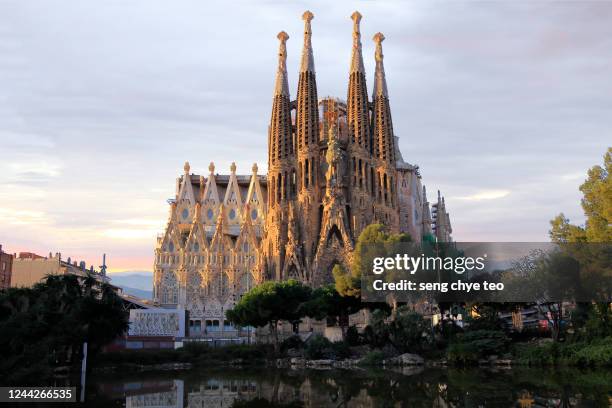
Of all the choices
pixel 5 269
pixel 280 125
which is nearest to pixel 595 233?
pixel 280 125

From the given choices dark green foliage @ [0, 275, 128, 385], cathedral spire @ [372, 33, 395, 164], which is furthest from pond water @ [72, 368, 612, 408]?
cathedral spire @ [372, 33, 395, 164]

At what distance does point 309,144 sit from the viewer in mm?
81062

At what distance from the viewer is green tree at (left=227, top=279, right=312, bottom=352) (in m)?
51.8

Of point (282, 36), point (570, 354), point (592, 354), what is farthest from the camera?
point (282, 36)

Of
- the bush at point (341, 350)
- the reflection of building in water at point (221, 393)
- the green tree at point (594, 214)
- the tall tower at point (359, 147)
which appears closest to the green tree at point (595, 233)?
the green tree at point (594, 214)

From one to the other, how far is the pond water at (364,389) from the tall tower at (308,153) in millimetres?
42317

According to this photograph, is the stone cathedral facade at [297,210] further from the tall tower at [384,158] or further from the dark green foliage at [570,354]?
the dark green foliage at [570,354]

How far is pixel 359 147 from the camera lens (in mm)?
81188

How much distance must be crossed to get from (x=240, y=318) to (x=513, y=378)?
91.5ft

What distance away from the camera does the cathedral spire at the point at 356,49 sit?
→ 84812 millimetres

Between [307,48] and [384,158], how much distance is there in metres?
17.3

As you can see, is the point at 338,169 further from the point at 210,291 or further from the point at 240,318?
the point at 240,318

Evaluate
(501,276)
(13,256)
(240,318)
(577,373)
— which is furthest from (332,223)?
(577,373)

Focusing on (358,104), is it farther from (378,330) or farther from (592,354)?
(592,354)
